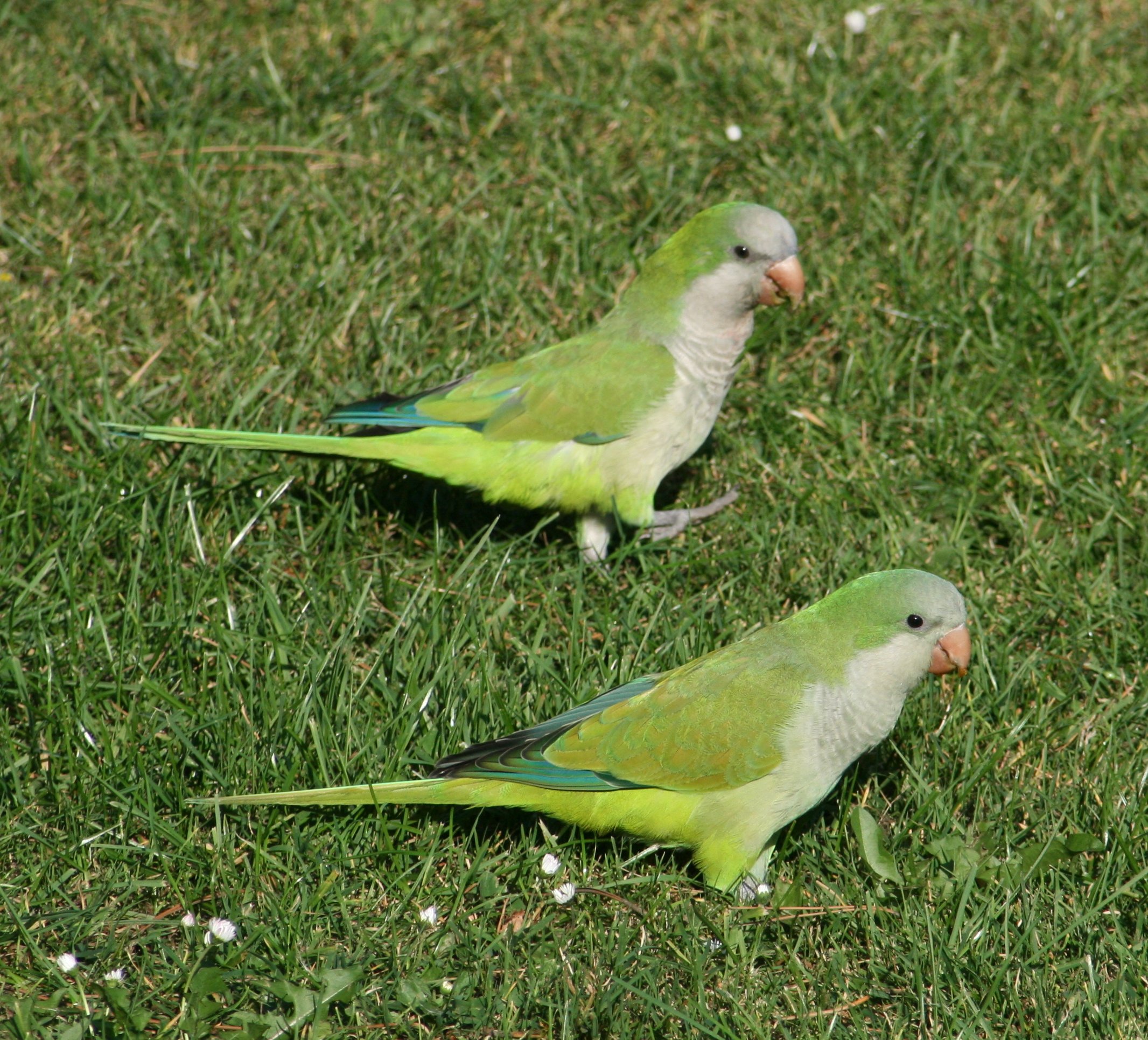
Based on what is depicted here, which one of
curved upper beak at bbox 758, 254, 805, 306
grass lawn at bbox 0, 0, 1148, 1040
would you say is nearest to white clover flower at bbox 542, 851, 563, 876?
grass lawn at bbox 0, 0, 1148, 1040

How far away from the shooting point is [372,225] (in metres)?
4.57

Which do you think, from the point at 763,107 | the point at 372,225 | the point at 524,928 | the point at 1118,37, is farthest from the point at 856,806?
the point at 1118,37

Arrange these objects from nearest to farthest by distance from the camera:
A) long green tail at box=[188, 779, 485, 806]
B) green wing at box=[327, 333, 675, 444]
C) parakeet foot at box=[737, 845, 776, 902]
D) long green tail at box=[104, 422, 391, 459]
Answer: long green tail at box=[188, 779, 485, 806] < parakeet foot at box=[737, 845, 776, 902] < long green tail at box=[104, 422, 391, 459] < green wing at box=[327, 333, 675, 444]

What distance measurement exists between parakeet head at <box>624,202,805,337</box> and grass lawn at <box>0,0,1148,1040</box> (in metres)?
0.55

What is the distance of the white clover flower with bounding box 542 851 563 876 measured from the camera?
2732 mm

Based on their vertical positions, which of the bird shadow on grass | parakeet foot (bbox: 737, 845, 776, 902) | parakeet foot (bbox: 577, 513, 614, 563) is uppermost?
the bird shadow on grass

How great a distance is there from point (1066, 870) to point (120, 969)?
2072mm

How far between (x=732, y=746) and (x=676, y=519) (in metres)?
1.17

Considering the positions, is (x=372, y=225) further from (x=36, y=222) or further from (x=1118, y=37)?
(x=1118, y=37)

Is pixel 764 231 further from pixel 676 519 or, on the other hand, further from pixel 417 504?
pixel 417 504

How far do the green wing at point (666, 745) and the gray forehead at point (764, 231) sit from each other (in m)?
1.38

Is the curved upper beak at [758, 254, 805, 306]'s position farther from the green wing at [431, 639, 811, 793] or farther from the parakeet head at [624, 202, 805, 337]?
the green wing at [431, 639, 811, 793]

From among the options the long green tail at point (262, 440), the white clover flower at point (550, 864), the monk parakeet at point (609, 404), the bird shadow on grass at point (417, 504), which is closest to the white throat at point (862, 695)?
the white clover flower at point (550, 864)

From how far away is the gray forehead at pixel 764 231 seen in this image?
358 centimetres
